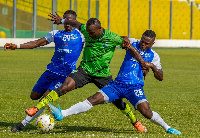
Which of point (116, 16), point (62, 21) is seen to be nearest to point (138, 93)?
point (62, 21)

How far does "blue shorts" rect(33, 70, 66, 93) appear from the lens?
10.7 m

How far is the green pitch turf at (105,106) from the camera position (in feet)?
33.2

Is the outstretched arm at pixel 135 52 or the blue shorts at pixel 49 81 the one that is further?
the blue shorts at pixel 49 81

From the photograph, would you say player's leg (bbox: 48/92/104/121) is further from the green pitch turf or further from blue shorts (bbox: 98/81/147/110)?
the green pitch turf

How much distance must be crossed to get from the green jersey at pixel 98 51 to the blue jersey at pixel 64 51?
736mm

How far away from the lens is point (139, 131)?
1030 centimetres

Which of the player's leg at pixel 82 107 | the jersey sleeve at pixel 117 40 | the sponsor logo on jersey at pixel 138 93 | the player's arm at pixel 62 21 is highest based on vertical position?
the player's arm at pixel 62 21

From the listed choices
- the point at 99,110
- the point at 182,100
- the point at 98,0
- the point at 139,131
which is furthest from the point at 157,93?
the point at 98,0

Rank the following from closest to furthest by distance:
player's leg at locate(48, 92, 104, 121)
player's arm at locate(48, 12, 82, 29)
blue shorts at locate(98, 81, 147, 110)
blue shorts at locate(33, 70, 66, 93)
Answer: player's leg at locate(48, 92, 104, 121), blue shorts at locate(98, 81, 147, 110), player's arm at locate(48, 12, 82, 29), blue shorts at locate(33, 70, 66, 93)

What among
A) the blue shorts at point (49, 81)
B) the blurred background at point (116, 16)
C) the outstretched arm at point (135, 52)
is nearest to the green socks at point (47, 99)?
the blue shorts at point (49, 81)

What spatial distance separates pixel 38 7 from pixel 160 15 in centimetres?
1236

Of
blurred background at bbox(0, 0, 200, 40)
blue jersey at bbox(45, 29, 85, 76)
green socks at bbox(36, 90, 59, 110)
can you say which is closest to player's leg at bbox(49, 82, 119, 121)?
green socks at bbox(36, 90, 59, 110)

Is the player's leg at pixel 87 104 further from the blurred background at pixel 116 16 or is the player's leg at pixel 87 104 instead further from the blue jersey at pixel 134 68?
the blurred background at pixel 116 16

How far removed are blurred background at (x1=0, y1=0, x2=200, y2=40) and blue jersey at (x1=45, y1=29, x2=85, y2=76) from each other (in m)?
28.3
